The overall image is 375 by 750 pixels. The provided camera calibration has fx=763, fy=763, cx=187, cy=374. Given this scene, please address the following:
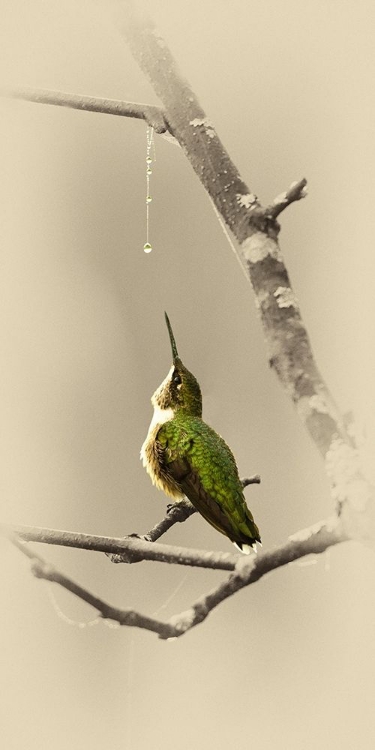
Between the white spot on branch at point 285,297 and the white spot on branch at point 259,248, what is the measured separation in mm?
29

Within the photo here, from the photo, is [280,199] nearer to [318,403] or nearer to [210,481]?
[318,403]

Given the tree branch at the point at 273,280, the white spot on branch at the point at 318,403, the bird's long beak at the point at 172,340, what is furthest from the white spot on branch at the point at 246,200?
the bird's long beak at the point at 172,340

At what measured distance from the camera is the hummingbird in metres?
0.79

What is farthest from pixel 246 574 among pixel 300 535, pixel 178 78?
pixel 178 78

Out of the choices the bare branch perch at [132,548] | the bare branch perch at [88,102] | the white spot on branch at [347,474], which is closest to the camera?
the white spot on branch at [347,474]

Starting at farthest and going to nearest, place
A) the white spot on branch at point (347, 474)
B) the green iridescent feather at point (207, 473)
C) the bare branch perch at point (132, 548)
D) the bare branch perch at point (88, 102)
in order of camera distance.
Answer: the green iridescent feather at point (207, 473) < the bare branch perch at point (88, 102) < the bare branch perch at point (132, 548) < the white spot on branch at point (347, 474)

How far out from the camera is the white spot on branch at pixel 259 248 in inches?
20.4

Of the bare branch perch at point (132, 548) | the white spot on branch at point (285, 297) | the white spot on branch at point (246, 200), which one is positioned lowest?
the bare branch perch at point (132, 548)

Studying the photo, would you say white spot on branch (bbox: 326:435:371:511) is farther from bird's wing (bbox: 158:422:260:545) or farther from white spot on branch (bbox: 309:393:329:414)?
bird's wing (bbox: 158:422:260:545)

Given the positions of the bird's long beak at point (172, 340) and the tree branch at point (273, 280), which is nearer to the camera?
the tree branch at point (273, 280)

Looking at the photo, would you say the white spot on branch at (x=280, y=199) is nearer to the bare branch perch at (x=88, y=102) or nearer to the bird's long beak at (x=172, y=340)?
the bare branch perch at (x=88, y=102)

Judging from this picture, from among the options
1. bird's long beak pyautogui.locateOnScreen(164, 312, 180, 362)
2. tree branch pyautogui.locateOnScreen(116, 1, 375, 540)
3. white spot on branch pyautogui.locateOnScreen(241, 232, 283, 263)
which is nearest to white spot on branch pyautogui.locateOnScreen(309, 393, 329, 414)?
tree branch pyautogui.locateOnScreen(116, 1, 375, 540)

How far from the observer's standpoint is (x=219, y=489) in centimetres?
82

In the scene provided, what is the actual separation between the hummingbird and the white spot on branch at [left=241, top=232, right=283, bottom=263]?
0.34 metres
